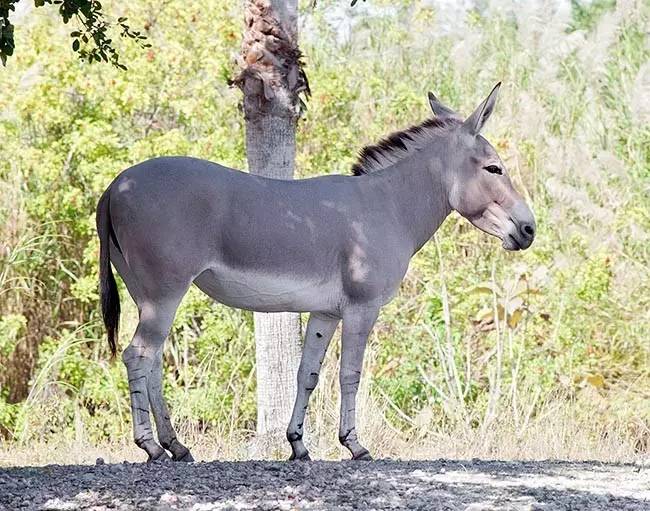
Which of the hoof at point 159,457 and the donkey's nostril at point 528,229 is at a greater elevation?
the donkey's nostril at point 528,229

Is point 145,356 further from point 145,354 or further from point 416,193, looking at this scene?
point 416,193

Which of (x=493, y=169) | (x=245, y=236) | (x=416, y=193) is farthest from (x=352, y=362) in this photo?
(x=493, y=169)

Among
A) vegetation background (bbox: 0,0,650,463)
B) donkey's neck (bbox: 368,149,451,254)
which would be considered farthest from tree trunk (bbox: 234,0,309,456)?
donkey's neck (bbox: 368,149,451,254)

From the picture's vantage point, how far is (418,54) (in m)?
15.9

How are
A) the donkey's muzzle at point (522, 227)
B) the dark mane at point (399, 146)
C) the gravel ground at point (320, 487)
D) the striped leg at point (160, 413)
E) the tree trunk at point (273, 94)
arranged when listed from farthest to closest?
1. the tree trunk at point (273, 94)
2. the dark mane at point (399, 146)
3. the donkey's muzzle at point (522, 227)
4. the striped leg at point (160, 413)
5. the gravel ground at point (320, 487)

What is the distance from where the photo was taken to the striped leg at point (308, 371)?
25.3ft

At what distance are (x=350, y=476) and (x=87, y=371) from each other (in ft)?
22.4

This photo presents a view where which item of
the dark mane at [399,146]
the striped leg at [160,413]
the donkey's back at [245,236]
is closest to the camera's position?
the donkey's back at [245,236]

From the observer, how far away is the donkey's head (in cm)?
791

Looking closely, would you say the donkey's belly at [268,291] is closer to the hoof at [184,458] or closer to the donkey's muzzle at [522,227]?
the hoof at [184,458]

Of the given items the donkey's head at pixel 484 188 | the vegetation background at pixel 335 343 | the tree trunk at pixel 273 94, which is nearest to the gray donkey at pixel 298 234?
the donkey's head at pixel 484 188

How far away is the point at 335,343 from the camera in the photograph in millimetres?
11922

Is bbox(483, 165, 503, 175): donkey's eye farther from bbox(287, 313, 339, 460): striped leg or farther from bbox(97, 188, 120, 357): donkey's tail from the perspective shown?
bbox(97, 188, 120, 357): donkey's tail

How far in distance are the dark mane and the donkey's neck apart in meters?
0.06
